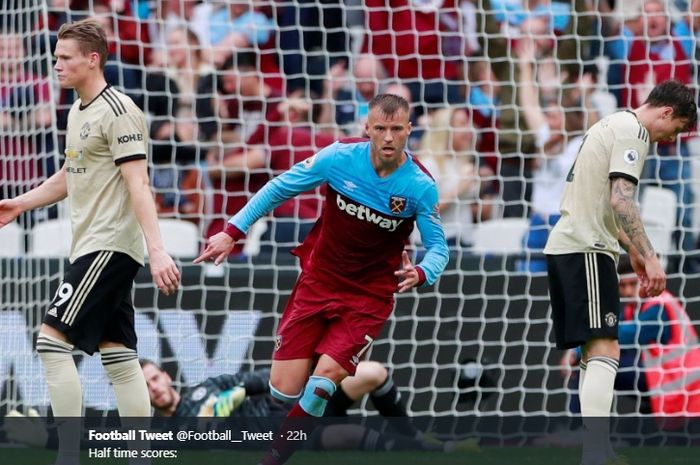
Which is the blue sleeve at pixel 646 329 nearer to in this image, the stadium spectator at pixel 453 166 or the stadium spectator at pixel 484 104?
the stadium spectator at pixel 453 166

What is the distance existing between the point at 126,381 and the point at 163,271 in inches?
27.8

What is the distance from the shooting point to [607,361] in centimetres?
650

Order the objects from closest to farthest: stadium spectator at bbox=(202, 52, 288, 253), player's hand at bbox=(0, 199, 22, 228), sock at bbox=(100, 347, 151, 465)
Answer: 1. sock at bbox=(100, 347, 151, 465)
2. player's hand at bbox=(0, 199, 22, 228)
3. stadium spectator at bbox=(202, 52, 288, 253)

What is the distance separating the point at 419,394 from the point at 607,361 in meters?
2.80

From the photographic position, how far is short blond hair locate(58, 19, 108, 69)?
6.27 metres

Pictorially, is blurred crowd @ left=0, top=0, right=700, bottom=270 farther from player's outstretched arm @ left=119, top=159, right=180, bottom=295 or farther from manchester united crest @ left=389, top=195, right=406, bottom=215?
player's outstretched arm @ left=119, top=159, right=180, bottom=295

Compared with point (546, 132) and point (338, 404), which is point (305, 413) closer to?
point (338, 404)

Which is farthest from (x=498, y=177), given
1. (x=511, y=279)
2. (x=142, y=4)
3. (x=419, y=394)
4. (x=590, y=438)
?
(x=590, y=438)

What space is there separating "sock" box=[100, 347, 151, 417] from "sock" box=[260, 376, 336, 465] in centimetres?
62

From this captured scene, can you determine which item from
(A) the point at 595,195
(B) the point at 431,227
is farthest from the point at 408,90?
(B) the point at 431,227

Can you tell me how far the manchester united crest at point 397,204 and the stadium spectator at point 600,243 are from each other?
2.56 feet

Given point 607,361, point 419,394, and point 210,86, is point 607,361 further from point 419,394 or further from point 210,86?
point 210,86

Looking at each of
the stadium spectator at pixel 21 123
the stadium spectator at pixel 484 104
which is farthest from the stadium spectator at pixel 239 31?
the stadium spectator at pixel 484 104

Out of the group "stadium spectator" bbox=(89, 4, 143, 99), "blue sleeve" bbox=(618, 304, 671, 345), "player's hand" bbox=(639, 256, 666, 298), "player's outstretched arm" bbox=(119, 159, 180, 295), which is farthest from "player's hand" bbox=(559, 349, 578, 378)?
"player's outstretched arm" bbox=(119, 159, 180, 295)
